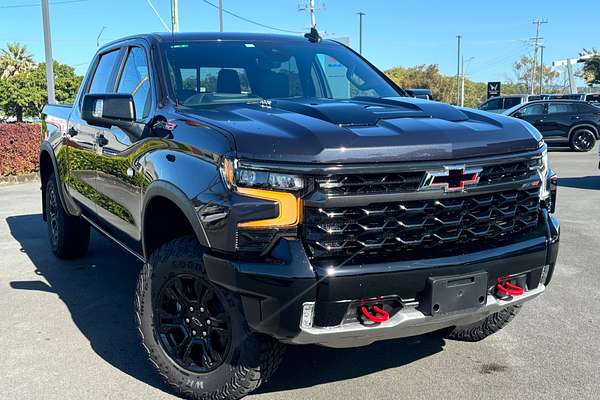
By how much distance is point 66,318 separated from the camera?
4.62m

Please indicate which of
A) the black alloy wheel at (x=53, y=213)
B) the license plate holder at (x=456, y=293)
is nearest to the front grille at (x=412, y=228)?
the license plate holder at (x=456, y=293)

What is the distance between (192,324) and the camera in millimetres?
3146

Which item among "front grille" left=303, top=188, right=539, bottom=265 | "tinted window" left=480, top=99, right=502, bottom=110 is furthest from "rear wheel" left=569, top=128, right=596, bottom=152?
"front grille" left=303, top=188, right=539, bottom=265

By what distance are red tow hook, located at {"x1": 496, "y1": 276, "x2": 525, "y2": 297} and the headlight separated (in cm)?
108

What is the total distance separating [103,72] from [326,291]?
3.48 meters

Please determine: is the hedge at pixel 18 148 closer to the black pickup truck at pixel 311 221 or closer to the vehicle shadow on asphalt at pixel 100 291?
the vehicle shadow on asphalt at pixel 100 291

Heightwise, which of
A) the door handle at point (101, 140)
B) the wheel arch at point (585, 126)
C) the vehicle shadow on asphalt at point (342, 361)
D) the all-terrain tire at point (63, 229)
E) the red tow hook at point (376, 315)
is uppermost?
the door handle at point (101, 140)

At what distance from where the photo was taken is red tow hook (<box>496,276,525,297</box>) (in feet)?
9.87

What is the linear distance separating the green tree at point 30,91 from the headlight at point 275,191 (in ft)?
186

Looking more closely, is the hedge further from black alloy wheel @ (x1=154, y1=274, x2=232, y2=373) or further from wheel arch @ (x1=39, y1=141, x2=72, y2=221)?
black alloy wheel @ (x1=154, y1=274, x2=232, y2=373)

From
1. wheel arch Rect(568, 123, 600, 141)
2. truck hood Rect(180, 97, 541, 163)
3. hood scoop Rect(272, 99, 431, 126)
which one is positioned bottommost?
wheel arch Rect(568, 123, 600, 141)

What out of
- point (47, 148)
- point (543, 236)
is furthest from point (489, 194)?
point (47, 148)

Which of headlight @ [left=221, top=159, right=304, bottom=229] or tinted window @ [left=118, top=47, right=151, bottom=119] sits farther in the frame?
tinted window @ [left=118, top=47, right=151, bottom=119]

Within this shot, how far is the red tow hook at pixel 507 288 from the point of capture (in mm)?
3010
